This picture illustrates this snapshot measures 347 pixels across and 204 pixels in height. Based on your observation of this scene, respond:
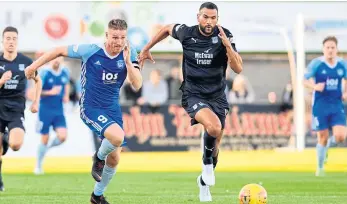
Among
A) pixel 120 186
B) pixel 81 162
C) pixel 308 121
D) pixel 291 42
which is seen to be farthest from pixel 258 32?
pixel 120 186

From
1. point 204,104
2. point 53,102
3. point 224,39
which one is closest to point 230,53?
point 224,39

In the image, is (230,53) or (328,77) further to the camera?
(328,77)

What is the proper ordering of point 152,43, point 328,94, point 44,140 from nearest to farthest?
1. point 152,43
2. point 328,94
3. point 44,140

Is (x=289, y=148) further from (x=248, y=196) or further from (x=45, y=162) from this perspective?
(x=248, y=196)

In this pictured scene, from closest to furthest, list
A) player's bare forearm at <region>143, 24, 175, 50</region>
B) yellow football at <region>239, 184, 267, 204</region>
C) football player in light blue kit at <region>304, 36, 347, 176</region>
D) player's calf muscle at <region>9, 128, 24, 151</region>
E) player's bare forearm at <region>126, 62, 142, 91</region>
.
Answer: yellow football at <region>239, 184, 267, 204</region>
player's bare forearm at <region>126, 62, 142, 91</region>
player's bare forearm at <region>143, 24, 175, 50</region>
player's calf muscle at <region>9, 128, 24, 151</region>
football player in light blue kit at <region>304, 36, 347, 176</region>

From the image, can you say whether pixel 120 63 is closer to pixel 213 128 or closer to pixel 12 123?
pixel 213 128

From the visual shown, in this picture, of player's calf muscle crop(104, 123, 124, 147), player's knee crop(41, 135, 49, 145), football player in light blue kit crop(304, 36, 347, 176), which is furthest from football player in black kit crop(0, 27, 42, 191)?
football player in light blue kit crop(304, 36, 347, 176)

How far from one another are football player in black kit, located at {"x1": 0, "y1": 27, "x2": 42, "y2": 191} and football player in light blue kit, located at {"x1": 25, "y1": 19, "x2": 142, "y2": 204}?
415cm

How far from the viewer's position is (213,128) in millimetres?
13273

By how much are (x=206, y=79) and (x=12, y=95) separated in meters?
4.55

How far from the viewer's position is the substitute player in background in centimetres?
2197

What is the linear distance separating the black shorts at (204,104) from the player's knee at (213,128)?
1.03 feet

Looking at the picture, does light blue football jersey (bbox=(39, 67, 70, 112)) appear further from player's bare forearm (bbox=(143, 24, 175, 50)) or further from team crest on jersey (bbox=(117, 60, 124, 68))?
team crest on jersey (bbox=(117, 60, 124, 68))

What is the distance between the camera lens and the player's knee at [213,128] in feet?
43.6
